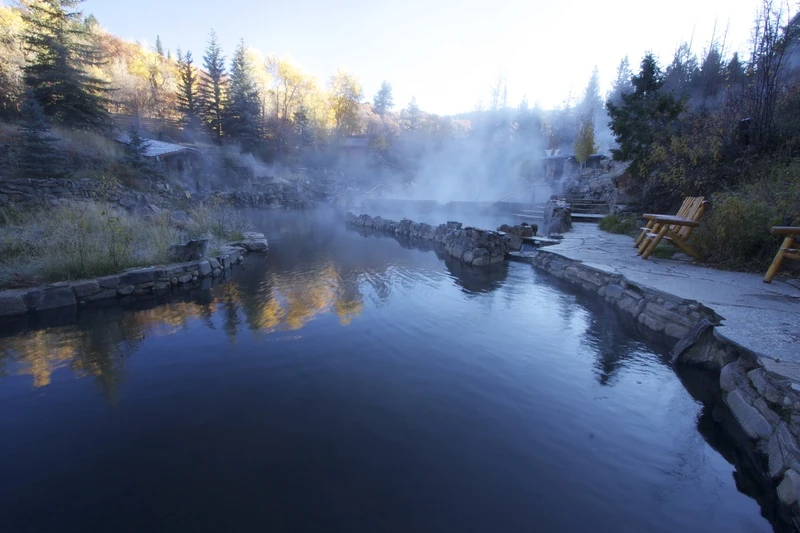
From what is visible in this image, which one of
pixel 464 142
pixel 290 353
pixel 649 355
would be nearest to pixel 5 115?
pixel 290 353

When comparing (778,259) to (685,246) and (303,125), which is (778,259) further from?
(303,125)

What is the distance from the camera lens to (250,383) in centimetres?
344

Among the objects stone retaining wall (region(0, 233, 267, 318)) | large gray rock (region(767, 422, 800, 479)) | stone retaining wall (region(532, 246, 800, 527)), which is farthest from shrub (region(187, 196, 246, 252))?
large gray rock (region(767, 422, 800, 479))

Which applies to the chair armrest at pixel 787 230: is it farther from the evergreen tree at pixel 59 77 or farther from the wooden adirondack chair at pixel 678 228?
the evergreen tree at pixel 59 77

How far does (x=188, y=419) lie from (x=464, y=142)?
144 feet

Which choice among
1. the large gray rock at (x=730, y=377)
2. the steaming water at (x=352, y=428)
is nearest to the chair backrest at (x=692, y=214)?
the steaming water at (x=352, y=428)

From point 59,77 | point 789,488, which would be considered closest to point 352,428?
point 789,488

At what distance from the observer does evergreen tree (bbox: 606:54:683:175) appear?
401 inches

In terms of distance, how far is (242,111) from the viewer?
95.9 ft

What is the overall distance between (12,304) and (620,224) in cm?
1281

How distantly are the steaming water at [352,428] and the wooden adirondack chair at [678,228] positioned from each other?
211cm

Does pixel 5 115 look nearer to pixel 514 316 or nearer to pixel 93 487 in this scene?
pixel 93 487

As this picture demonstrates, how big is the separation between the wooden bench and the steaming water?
1.99m

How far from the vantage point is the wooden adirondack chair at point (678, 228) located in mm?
5775
